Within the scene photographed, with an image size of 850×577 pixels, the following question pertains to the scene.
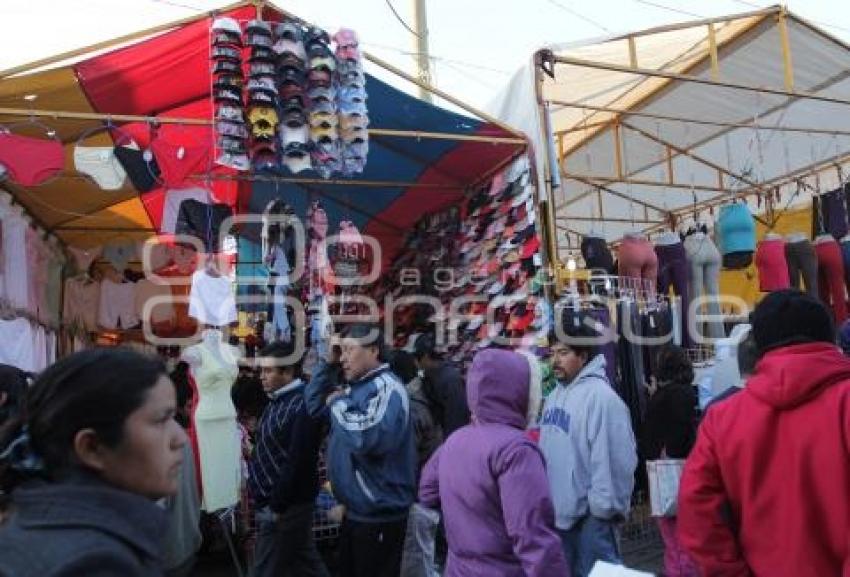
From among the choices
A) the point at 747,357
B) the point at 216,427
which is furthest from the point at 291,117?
the point at 747,357

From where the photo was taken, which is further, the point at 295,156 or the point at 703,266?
the point at 703,266

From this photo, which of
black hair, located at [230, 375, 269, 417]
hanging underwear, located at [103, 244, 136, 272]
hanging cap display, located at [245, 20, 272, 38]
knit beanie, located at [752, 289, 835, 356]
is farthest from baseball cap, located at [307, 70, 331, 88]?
hanging underwear, located at [103, 244, 136, 272]

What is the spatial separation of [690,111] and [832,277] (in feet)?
8.13

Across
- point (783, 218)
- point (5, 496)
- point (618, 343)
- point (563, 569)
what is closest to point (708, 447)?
point (563, 569)

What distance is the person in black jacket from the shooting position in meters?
4.95

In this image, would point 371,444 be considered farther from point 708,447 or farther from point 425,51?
point 425,51

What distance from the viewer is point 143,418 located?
123 cm

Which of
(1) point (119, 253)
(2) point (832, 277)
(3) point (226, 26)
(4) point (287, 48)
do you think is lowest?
(2) point (832, 277)

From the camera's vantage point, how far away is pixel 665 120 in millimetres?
8016

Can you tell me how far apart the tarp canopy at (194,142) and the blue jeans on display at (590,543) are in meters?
2.93

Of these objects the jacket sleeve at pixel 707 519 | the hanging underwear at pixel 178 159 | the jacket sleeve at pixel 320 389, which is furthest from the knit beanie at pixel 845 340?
the hanging underwear at pixel 178 159

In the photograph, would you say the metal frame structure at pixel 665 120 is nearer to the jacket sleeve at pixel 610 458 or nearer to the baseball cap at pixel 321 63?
the baseball cap at pixel 321 63

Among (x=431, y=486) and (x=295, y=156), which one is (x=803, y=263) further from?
(x=431, y=486)

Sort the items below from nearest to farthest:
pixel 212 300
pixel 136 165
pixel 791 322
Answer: pixel 791 322 → pixel 136 165 → pixel 212 300
